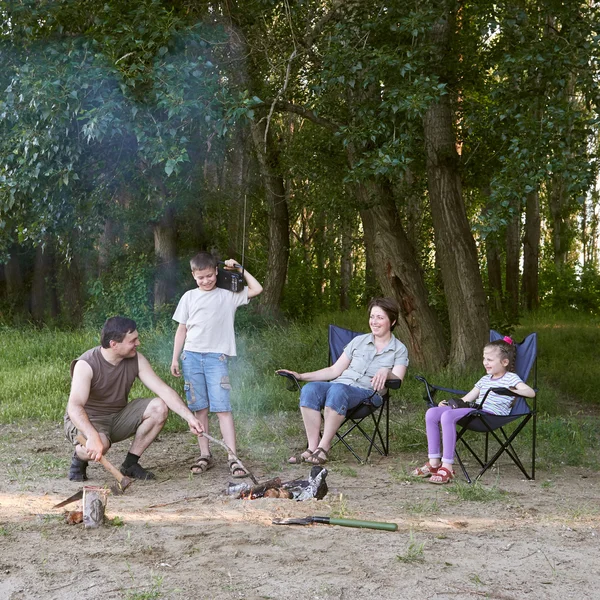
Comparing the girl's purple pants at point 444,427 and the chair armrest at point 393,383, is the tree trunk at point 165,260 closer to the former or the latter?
the chair armrest at point 393,383

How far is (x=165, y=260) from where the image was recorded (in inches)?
459

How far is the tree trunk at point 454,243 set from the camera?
8.20 meters

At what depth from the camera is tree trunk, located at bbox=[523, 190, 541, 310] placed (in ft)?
53.1

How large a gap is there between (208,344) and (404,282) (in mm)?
3926

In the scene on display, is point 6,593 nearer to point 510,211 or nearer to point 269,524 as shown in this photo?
point 269,524

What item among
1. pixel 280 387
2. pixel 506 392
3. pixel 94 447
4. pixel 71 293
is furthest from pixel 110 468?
pixel 71 293

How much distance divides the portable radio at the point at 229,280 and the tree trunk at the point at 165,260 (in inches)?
260

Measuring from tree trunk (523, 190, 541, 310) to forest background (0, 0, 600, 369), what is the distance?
388 cm

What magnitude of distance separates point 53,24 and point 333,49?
2474mm

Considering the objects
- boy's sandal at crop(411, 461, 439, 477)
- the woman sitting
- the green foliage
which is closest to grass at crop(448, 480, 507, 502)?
boy's sandal at crop(411, 461, 439, 477)

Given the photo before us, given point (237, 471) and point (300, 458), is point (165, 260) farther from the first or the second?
point (237, 471)

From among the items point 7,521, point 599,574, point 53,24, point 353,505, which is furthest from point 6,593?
point 53,24

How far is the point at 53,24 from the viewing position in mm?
7352

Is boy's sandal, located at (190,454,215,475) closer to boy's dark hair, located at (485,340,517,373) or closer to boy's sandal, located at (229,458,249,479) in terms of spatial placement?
boy's sandal, located at (229,458,249,479)
